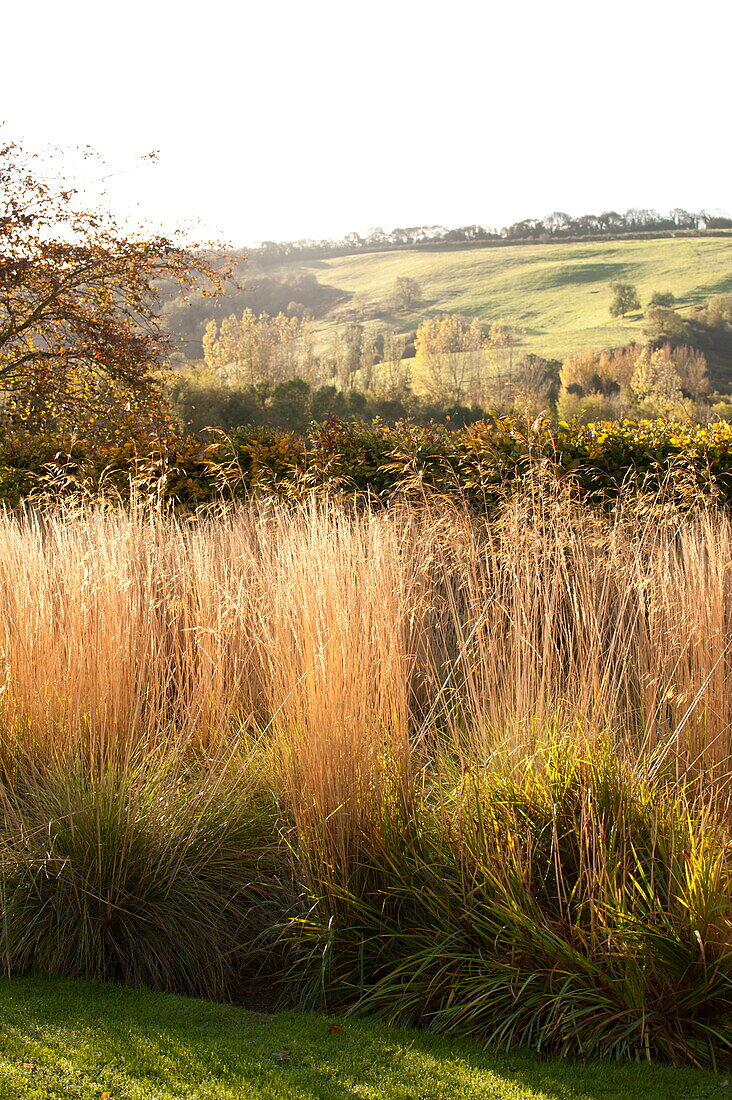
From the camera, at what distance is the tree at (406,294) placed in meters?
74.4

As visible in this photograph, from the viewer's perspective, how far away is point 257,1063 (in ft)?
6.83

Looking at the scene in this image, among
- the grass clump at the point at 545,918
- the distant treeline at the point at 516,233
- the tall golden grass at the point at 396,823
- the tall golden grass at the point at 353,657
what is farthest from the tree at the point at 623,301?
the grass clump at the point at 545,918

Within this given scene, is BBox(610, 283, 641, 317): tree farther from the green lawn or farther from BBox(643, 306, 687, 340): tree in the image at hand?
the green lawn

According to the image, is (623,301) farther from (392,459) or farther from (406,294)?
(392,459)

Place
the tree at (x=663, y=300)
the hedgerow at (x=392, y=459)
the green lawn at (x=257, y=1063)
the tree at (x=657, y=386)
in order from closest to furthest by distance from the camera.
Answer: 1. the green lawn at (x=257, y=1063)
2. the hedgerow at (x=392, y=459)
3. the tree at (x=657, y=386)
4. the tree at (x=663, y=300)

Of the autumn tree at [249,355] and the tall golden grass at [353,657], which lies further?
the autumn tree at [249,355]

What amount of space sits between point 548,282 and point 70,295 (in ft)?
226

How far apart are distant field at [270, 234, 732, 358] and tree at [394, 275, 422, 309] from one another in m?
0.98

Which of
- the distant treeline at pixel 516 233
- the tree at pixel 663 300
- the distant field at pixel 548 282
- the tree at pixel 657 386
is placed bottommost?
the tree at pixel 657 386

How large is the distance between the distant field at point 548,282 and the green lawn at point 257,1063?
184 ft

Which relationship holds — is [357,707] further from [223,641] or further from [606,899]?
[223,641]

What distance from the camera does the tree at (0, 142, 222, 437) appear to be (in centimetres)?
1196

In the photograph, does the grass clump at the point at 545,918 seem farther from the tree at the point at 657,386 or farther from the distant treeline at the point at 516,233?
the distant treeline at the point at 516,233

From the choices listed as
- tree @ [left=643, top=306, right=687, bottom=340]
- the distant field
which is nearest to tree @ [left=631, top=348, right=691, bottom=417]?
tree @ [left=643, top=306, right=687, bottom=340]
